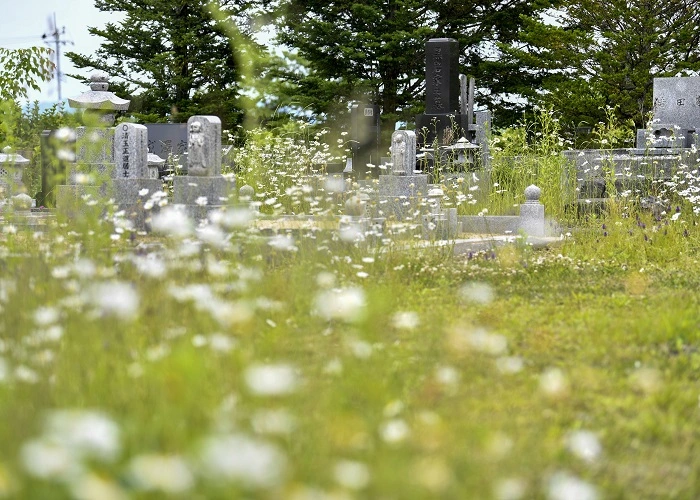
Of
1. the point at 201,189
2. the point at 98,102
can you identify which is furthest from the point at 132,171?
the point at 98,102

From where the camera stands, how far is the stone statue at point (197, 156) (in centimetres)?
1025

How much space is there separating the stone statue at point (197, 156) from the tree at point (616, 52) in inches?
→ 642

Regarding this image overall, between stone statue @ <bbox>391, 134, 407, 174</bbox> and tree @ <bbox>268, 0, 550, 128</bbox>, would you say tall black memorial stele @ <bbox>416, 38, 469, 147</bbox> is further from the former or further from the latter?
tree @ <bbox>268, 0, 550, 128</bbox>

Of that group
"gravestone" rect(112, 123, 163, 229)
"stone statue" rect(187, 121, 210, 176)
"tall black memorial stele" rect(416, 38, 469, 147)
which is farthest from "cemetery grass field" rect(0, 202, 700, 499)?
"tall black memorial stele" rect(416, 38, 469, 147)

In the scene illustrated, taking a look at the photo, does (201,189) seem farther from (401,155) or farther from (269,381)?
(269,381)

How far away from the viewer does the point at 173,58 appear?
26875 millimetres

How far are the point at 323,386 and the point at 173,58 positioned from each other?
24.1 m

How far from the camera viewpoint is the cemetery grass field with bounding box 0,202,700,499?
2418 millimetres

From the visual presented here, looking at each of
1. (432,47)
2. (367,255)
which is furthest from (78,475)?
(432,47)

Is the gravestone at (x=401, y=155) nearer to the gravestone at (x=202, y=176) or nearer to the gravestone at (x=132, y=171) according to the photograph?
the gravestone at (x=202, y=176)

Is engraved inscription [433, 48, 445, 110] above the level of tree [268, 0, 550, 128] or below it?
below

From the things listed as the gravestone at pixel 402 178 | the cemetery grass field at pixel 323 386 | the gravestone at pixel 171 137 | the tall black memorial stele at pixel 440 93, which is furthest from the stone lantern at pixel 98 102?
the cemetery grass field at pixel 323 386

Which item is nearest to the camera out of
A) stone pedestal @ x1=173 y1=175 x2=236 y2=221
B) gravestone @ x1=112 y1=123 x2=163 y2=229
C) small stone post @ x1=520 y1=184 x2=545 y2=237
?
stone pedestal @ x1=173 y1=175 x2=236 y2=221

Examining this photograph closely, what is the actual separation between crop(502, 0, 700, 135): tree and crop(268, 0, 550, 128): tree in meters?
1.24
